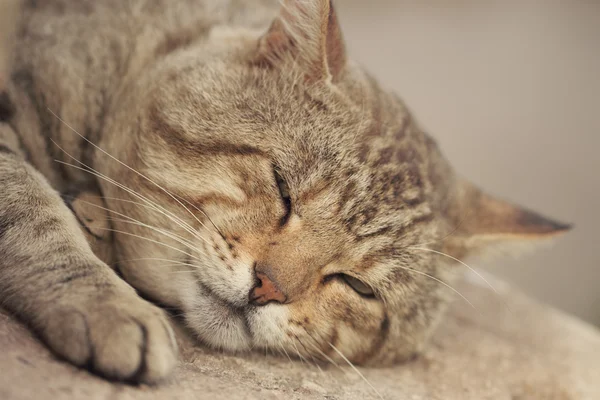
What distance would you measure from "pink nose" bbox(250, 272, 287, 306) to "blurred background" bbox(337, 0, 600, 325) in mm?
2859

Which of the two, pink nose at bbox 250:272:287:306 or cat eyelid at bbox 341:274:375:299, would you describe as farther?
cat eyelid at bbox 341:274:375:299

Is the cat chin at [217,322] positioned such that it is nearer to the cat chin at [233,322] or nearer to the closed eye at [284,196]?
the cat chin at [233,322]

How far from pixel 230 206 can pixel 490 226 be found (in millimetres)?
967

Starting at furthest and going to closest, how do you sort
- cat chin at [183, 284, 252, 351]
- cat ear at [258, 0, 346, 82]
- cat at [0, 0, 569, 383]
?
1. cat ear at [258, 0, 346, 82]
2. cat chin at [183, 284, 252, 351]
3. cat at [0, 0, 569, 383]

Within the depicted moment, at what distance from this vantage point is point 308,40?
1528 mm

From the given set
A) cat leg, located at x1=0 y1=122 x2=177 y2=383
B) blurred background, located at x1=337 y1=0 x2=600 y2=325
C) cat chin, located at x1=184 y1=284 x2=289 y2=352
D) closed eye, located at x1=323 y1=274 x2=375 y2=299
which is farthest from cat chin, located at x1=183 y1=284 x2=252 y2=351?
blurred background, located at x1=337 y1=0 x2=600 y2=325

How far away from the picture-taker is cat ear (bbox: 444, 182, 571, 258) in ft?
5.95

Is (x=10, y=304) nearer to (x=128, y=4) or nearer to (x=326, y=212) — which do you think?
(x=326, y=212)

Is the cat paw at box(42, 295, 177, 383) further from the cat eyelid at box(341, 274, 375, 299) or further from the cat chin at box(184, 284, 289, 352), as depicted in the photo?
the cat eyelid at box(341, 274, 375, 299)

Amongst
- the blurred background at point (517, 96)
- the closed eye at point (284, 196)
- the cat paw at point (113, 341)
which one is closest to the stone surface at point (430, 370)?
the cat paw at point (113, 341)

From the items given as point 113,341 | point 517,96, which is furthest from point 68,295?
point 517,96

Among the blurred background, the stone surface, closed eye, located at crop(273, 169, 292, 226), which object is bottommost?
the stone surface

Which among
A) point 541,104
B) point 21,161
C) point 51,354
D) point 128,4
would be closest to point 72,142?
point 21,161

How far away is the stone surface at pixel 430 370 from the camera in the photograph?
1.00m
